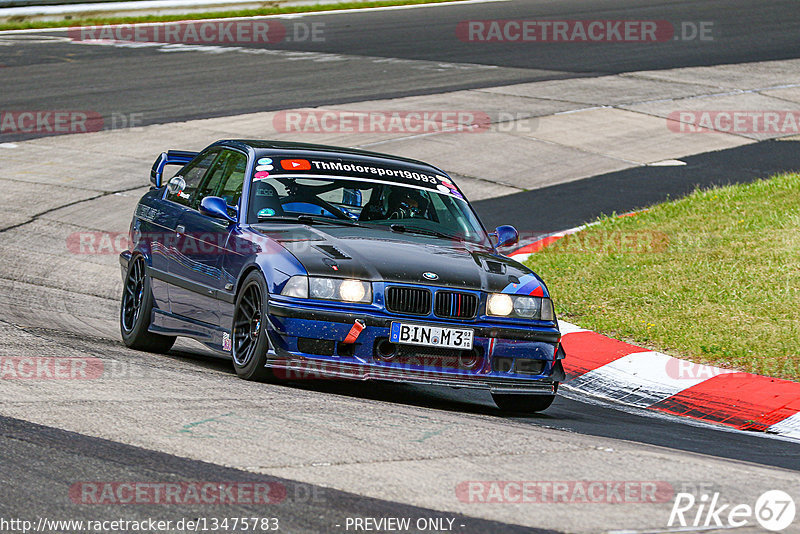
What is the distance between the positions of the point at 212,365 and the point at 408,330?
6.81 feet

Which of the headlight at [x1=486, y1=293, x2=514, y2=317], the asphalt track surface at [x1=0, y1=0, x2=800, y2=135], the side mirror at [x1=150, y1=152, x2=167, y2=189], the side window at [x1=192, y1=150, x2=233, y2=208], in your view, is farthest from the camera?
the asphalt track surface at [x1=0, y1=0, x2=800, y2=135]

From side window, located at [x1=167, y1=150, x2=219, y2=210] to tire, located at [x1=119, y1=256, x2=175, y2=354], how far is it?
21.5 inches

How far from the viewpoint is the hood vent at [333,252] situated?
6.94 m

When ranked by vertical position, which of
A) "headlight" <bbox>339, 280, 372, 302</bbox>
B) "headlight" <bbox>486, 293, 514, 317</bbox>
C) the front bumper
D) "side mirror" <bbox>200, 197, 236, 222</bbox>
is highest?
"side mirror" <bbox>200, 197, 236, 222</bbox>

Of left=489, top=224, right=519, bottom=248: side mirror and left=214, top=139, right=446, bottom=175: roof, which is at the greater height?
left=214, top=139, right=446, bottom=175: roof

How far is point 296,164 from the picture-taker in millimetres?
8070

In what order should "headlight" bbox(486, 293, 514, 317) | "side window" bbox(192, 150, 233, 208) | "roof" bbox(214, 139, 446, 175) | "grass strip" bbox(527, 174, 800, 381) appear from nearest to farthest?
"headlight" bbox(486, 293, 514, 317) < "roof" bbox(214, 139, 446, 175) < "side window" bbox(192, 150, 233, 208) < "grass strip" bbox(527, 174, 800, 381)

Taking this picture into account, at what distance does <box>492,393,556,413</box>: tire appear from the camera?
24.1ft

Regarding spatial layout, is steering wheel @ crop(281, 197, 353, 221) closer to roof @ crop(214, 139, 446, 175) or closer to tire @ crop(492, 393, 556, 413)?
roof @ crop(214, 139, 446, 175)

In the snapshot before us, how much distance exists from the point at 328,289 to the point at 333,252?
31 cm

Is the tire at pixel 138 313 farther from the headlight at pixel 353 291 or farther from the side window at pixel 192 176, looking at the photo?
the headlight at pixel 353 291

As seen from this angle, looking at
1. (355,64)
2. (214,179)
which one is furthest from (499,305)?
(355,64)

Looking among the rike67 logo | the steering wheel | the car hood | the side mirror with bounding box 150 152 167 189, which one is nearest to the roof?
the steering wheel

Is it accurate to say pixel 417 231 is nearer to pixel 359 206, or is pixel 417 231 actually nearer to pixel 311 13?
pixel 359 206
